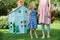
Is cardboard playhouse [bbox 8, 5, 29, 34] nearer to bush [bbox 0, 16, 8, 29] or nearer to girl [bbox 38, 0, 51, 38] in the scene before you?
girl [bbox 38, 0, 51, 38]

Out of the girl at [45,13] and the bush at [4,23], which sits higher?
the girl at [45,13]

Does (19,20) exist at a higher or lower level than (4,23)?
higher

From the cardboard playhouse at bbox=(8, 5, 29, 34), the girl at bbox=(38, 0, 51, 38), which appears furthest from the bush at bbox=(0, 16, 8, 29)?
the girl at bbox=(38, 0, 51, 38)

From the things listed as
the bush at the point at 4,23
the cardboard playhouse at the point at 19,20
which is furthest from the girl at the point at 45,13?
the bush at the point at 4,23

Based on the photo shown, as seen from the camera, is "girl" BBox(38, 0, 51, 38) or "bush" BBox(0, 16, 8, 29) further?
"bush" BBox(0, 16, 8, 29)

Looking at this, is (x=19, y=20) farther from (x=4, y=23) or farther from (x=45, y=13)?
(x=4, y=23)

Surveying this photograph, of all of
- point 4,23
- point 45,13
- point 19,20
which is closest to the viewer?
point 45,13

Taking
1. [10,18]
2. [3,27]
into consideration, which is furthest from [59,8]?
[10,18]

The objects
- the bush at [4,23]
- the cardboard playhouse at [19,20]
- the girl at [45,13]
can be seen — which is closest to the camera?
the girl at [45,13]

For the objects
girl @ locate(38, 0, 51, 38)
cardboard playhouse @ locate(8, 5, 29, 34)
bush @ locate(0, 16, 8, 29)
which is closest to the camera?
girl @ locate(38, 0, 51, 38)

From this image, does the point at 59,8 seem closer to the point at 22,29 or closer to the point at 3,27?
the point at 3,27

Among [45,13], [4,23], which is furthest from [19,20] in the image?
[4,23]

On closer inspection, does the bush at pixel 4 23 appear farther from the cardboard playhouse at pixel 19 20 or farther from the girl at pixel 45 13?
the girl at pixel 45 13

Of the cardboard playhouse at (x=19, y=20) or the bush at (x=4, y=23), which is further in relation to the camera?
the bush at (x=4, y=23)
